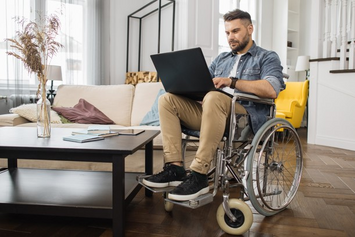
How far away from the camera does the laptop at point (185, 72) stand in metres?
1.36

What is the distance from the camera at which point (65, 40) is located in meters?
4.39

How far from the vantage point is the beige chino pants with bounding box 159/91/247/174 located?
139 cm

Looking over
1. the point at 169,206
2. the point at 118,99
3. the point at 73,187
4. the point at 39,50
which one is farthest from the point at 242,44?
the point at 118,99

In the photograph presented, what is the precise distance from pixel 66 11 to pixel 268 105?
370 centimetres

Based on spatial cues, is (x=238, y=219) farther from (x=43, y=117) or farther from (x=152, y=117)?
(x=152, y=117)

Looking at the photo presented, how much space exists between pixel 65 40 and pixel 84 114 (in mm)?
2007

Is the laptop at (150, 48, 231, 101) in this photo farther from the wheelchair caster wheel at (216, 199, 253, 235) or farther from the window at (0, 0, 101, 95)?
the window at (0, 0, 101, 95)

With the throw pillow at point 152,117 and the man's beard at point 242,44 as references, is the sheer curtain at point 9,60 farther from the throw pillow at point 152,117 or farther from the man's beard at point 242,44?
the man's beard at point 242,44

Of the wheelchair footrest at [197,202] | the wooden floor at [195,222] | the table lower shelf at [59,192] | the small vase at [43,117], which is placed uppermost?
the small vase at [43,117]

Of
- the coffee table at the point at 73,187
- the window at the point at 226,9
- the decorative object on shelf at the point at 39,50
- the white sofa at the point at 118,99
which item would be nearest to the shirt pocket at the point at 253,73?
the coffee table at the point at 73,187

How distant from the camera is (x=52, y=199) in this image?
1376mm

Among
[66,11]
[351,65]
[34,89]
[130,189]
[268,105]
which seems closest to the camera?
[130,189]

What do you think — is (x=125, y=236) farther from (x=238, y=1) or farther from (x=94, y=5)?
(x=238, y=1)

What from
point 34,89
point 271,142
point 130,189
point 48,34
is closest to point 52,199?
point 130,189
